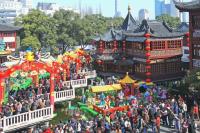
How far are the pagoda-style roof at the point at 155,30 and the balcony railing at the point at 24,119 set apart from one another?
18305 mm

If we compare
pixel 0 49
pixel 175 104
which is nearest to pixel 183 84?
pixel 175 104

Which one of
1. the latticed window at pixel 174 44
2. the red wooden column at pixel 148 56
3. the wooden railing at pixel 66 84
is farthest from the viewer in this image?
the latticed window at pixel 174 44

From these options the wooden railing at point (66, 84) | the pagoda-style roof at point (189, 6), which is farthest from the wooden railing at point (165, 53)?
the wooden railing at point (66, 84)

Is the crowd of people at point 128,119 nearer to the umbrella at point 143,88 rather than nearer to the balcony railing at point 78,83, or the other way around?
the balcony railing at point 78,83

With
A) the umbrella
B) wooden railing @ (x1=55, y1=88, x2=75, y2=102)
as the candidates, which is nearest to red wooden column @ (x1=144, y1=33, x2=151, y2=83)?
the umbrella

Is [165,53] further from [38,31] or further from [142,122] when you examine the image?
[38,31]

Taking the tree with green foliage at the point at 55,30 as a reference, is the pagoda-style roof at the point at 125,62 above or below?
below

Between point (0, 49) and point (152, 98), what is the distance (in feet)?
59.2

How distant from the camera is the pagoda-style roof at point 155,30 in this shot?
134 feet

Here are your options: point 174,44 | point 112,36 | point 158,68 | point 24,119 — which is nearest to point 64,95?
point 24,119

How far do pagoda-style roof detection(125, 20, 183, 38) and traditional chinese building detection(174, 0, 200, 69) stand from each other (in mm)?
4840

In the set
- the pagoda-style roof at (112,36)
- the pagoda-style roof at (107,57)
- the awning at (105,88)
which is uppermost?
the pagoda-style roof at (112,36)

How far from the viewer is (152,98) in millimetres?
33531

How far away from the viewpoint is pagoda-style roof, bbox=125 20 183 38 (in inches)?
1609
